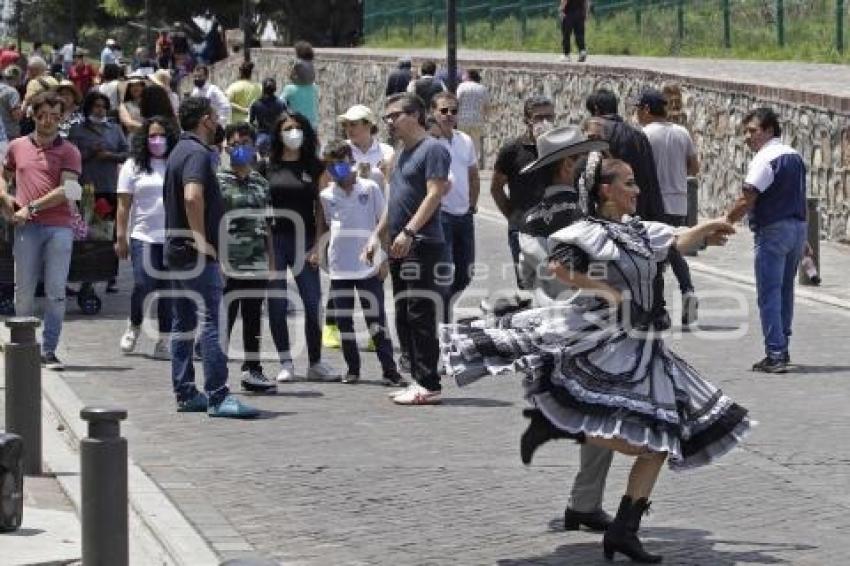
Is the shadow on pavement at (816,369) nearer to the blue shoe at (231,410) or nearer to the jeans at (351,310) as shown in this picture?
the jeans at (351,310)

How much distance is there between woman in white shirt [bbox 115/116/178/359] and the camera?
1524 cm

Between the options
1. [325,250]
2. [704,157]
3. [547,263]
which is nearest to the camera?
[547,263]

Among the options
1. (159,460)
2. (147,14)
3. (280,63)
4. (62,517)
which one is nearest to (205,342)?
(159,460)

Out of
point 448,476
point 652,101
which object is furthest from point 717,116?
point 448,476

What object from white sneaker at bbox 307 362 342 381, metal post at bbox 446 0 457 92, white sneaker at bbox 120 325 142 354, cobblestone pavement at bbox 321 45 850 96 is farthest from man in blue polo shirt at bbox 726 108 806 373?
metal post at bbox 446 0 457 92

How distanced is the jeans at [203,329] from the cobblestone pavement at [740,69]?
464 inches

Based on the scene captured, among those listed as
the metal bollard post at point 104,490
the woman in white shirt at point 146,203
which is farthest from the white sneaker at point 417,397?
the metal bollard post at point 104,490

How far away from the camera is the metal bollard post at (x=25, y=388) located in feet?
37.1

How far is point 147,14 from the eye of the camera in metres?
59.7

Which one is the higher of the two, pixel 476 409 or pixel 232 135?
pixel 232 135

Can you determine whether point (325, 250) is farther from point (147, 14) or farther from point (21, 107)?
point (147, 14)

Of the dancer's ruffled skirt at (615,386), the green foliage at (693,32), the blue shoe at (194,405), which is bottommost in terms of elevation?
the blue shoe at (194,405)

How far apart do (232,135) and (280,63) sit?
34411 millimetres

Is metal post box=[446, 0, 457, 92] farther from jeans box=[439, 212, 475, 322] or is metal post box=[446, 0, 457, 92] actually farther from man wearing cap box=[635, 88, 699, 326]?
jeans box=[439, 212, 475, 322]
